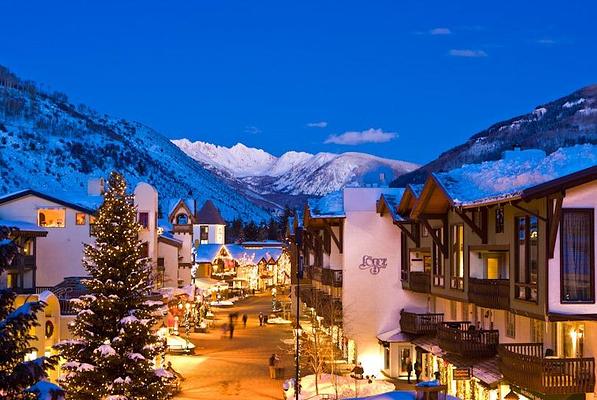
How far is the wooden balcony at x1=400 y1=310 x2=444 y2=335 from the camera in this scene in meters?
38.8

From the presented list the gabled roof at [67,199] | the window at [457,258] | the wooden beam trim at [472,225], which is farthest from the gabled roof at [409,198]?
the gabled roof at [67,199]

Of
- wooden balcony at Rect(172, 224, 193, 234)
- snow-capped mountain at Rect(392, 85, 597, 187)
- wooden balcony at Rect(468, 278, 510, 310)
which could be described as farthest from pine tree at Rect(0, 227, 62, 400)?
wooden balcony at Rect(172, 224, 193, 234)

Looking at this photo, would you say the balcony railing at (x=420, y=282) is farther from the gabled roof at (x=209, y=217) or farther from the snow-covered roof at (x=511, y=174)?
Answer: the gabled roof at (x=209, y=217)

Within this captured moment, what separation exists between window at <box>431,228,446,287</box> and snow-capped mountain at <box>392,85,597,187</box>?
42.0 m

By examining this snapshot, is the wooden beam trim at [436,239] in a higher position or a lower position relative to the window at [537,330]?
higher

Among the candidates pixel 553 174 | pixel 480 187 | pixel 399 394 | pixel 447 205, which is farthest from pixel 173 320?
pixel 399 394

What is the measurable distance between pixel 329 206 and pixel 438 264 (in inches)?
502

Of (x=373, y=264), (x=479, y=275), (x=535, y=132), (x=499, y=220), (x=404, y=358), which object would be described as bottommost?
(x=404, y=358)

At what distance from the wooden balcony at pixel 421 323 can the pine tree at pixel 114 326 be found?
14.3 m

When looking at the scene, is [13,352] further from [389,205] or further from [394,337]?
[389,205]

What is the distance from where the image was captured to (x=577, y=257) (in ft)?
76.5

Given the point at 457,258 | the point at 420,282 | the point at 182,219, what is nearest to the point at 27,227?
the point at 420,282

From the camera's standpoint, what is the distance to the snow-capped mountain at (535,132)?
8294 cm

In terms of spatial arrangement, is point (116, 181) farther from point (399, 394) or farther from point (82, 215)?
point (82, 215)
